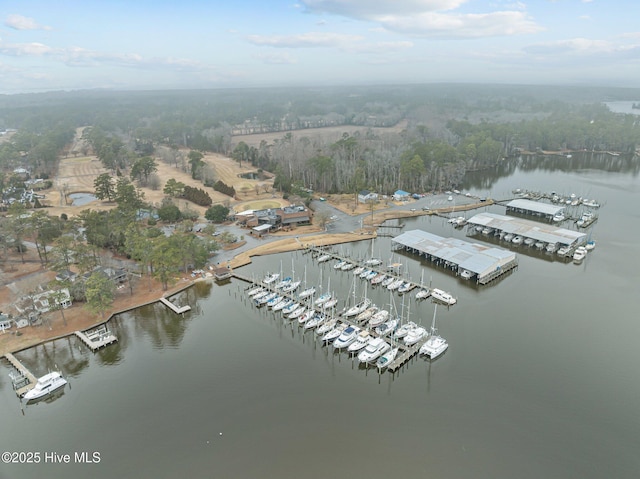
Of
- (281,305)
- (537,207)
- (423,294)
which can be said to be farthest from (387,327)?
(537,207)

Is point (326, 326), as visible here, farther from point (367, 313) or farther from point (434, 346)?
point (434, 346)

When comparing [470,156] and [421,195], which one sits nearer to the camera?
[421,195]

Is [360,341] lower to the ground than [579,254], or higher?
lower

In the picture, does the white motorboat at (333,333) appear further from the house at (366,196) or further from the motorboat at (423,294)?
the house at (366,196)

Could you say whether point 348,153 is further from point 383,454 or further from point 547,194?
point 383,454

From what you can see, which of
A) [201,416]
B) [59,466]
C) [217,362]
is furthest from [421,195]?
[59,466]

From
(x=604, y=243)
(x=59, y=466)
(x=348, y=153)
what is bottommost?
(x=59, y=466)

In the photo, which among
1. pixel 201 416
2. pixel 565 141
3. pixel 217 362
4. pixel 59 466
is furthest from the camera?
pixel 565 141

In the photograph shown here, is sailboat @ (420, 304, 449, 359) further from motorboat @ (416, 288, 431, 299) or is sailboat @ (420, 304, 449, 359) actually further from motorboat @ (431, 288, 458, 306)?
motorboat @ (416, 288, 431, 299)
